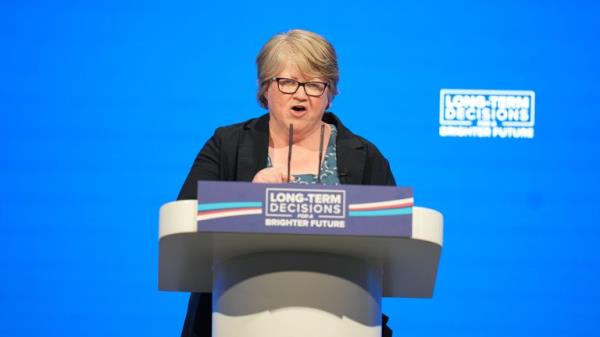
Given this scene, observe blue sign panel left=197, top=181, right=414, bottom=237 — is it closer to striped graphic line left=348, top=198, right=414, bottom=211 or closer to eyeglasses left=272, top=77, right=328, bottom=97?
striped graphic line left=348, top=198, right=414, bottom=211

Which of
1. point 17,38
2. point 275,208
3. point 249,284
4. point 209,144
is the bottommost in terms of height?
point 249,284

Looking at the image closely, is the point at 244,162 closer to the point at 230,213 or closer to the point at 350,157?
the point at 350,157

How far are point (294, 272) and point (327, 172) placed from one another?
2.18ft

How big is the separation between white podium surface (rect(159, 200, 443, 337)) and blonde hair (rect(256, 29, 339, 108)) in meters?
0.64

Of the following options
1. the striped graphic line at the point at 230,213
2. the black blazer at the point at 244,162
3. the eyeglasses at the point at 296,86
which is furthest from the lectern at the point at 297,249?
the eyeglasses at the point at 296,86

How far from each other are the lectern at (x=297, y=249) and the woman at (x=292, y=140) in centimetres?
47

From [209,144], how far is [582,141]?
1478mm

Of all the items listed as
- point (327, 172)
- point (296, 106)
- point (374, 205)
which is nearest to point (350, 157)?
point (327, 172)

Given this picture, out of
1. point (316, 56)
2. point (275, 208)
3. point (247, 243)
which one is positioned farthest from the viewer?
point (316, 56)

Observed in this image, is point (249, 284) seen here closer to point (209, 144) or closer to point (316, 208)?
point (316, 208)

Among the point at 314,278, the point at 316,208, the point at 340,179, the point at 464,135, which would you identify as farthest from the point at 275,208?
the point at 464,135

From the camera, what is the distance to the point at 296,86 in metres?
2.34

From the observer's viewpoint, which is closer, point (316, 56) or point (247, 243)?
point (247, 243)

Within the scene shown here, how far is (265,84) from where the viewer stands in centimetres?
241
